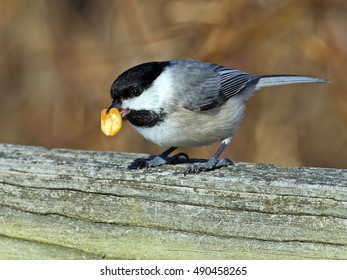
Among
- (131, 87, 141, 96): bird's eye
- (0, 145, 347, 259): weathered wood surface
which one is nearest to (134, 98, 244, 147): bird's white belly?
(131, 87, 141, 96): bird's eye

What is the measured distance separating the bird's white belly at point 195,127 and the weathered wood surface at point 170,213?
665 millimetres

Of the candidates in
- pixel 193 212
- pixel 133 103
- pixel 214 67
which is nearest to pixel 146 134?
pixel 133 103

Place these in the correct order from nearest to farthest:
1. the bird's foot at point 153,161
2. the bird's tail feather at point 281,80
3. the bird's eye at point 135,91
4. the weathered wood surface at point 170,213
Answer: the weathered wood surface at point 170,213
the bird's foot at point 153,161
the bird's eye at point 135,91
the bird's tail feather at point 281,80

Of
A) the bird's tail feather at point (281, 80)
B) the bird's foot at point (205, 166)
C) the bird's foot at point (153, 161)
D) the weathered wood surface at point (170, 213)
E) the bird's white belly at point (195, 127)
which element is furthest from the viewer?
the bird's tail feather at point (281, 80)

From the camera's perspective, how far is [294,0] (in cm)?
356

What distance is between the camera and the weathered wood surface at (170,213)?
5.79 ft

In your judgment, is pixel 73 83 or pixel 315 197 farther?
pixel 73 83

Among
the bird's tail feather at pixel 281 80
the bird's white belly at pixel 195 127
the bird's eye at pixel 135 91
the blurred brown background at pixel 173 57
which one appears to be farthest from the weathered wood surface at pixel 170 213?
the blurred brown background at pixel 173 57

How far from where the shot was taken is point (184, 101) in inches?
119

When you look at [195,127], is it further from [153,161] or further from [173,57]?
[173,57]

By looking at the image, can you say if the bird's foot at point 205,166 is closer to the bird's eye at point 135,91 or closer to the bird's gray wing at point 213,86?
the bird's eye at point 135,91

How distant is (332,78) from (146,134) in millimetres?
1237

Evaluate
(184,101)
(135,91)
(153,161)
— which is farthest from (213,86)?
(153,161)

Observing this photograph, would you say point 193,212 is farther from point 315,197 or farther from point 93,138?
point 93,138
